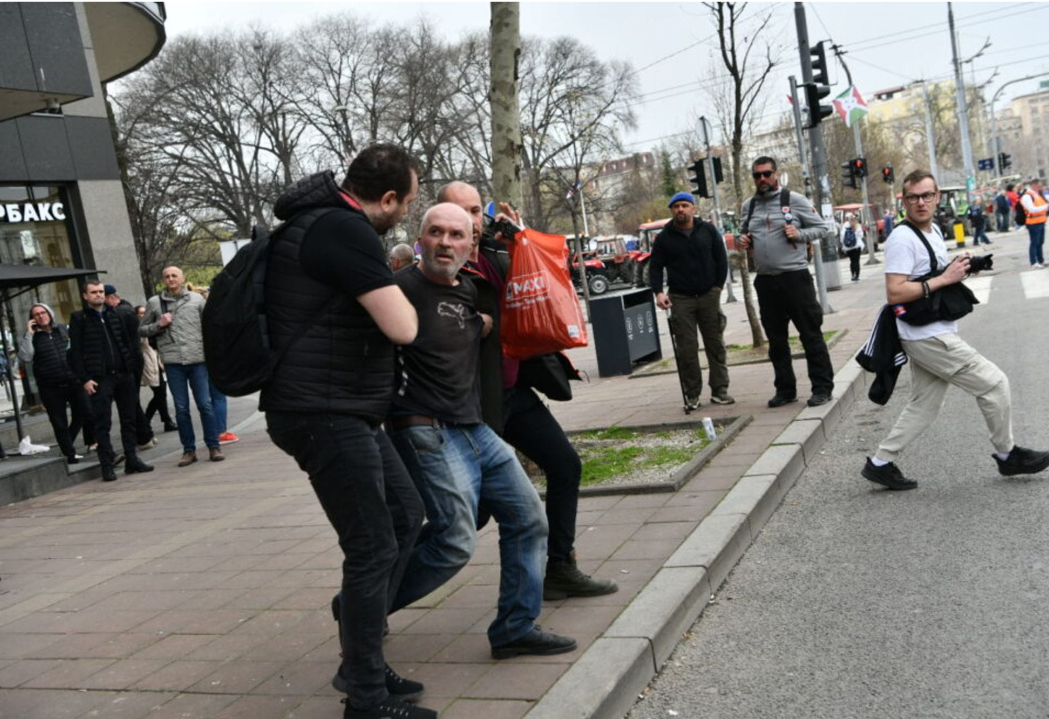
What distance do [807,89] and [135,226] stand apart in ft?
52.5

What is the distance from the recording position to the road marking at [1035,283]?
16.5 m

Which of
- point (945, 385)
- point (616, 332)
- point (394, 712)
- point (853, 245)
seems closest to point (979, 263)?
point (945, 385)

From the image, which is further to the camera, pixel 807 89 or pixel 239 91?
pixel 239 91

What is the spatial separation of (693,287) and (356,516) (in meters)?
6.80

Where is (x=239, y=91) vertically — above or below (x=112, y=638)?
above

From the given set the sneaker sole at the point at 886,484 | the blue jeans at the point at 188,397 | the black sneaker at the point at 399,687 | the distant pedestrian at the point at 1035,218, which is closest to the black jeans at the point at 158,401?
the blue jeans at the point at 188,397

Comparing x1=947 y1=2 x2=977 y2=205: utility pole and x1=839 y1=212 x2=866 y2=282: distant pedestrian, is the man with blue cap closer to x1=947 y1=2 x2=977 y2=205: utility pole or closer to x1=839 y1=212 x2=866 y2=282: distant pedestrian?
x1=839 y1=212 x2=866 y2=282: distant pedestrian

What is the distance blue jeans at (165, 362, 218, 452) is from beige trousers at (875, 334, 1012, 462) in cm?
700

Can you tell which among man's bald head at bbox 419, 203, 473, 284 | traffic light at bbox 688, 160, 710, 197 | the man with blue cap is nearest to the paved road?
man's bald head at bbox 419, 203, 473, 284

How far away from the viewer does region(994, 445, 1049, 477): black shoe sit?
6.00 m

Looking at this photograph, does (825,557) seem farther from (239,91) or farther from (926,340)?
(239,91)

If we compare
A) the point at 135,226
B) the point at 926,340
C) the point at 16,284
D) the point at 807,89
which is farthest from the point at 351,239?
Answer: the point at 135,226

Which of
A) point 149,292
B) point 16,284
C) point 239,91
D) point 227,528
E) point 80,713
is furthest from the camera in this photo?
point 239,91

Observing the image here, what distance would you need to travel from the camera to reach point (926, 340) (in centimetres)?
600
